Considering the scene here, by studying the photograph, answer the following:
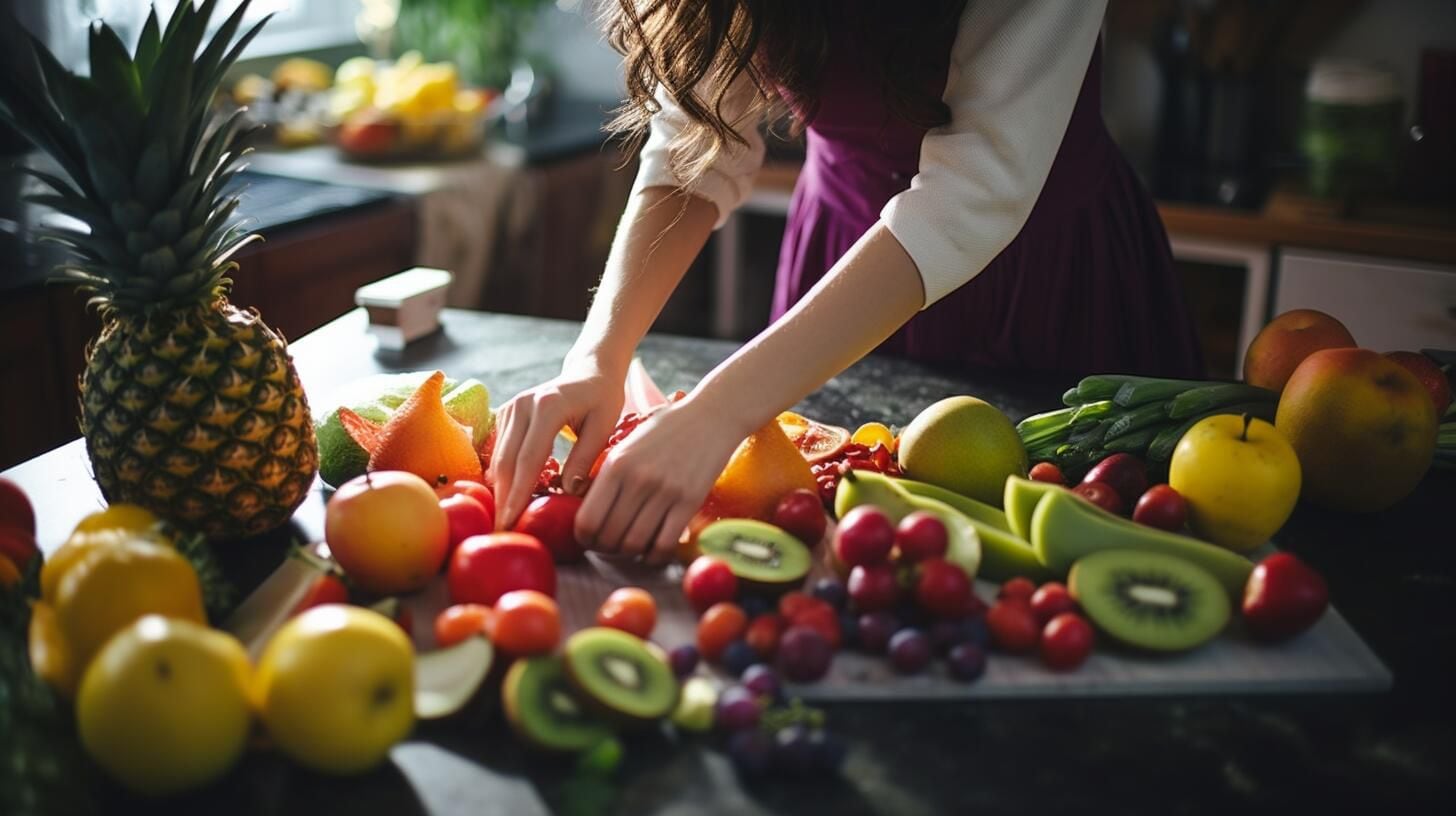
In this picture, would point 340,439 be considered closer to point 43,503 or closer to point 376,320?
point 43,503

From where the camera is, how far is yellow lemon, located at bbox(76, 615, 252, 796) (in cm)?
77

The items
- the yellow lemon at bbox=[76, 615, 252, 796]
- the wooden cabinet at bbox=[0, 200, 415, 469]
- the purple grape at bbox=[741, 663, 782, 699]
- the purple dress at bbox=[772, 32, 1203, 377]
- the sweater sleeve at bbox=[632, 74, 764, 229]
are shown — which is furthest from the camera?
the wooden cabinet at bbox=[0, 200, 415, 469]

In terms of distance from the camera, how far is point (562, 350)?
5.44ft

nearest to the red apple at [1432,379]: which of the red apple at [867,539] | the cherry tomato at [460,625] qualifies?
the red apple at [867,539]

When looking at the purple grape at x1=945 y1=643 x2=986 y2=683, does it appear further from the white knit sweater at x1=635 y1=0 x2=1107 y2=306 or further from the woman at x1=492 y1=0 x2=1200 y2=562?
the white knit sweater at x1=635 y1=0 x2=1107 y2=306

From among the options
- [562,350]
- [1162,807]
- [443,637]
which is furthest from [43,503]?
[1162,807]

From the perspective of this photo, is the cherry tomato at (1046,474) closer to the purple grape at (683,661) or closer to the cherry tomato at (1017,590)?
the cherry tomato at (1017,590)

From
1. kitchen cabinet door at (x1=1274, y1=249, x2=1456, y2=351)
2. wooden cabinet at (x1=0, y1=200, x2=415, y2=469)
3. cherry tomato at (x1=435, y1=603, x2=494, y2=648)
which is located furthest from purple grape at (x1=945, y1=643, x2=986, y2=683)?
kitchen cabinet door at (x1=1274, y1=249, x2=1456, y2=351)

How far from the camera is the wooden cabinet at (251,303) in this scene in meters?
1.85

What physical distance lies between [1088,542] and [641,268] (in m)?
0.62

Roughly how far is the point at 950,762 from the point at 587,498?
38cm

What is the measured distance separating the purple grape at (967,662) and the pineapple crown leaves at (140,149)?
69 cm

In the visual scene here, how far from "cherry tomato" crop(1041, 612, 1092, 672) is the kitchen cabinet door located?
6.37ft

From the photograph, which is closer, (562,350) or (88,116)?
(88,116)
